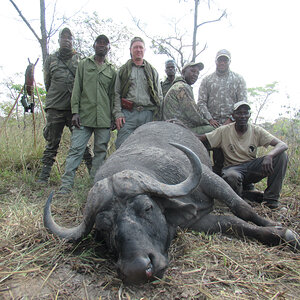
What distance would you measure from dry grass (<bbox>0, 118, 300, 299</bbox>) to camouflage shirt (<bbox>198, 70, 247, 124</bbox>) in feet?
9.28

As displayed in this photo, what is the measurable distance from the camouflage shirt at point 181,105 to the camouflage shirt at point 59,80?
1.83 m

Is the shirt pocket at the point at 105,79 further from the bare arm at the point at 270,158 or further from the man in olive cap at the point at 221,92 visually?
the bare arm at the point at 270,158

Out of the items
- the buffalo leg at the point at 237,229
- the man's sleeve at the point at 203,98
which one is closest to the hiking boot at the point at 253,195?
the buffalo leg at the point at 237,229

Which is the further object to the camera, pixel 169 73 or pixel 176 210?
pixel 169 73

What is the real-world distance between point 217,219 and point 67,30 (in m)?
4.15

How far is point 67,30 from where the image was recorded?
190 inches

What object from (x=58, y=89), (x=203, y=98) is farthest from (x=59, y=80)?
(x=203, y=98)

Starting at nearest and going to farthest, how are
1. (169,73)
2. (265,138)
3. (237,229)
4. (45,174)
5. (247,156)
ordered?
(237,229) < (265,138) < (247,156) < (45,174) < (169,73)

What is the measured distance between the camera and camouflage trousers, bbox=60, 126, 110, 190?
451cm

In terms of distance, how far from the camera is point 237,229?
9.42 feet

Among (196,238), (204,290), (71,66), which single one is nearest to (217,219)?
(196,238)

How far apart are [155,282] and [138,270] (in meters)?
0.27

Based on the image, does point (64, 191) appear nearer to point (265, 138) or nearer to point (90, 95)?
point (90, 95)

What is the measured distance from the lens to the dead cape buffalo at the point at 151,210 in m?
1.92
